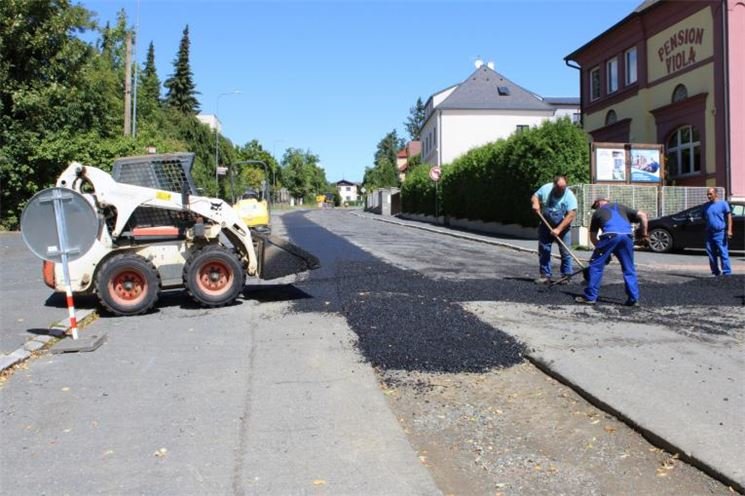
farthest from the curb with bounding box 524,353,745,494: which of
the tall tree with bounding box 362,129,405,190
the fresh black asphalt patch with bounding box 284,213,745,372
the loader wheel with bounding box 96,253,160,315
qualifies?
the tall tree with bounding box 362,129,405,190

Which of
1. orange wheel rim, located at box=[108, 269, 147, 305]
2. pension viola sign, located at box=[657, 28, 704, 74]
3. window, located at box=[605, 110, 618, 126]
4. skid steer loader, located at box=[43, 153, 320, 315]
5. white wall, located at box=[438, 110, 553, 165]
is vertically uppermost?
white wall, located at box=[438, 110, 553, 165]

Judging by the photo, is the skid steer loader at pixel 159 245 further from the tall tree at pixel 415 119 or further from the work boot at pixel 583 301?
the tall tree at pixel 415 119

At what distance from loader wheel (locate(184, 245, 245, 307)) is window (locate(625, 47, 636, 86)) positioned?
24.4 meters

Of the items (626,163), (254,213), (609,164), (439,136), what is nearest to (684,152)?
(626,163)

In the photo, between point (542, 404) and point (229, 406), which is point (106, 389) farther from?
point (542, 404)

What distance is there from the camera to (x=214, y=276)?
993 centimetres

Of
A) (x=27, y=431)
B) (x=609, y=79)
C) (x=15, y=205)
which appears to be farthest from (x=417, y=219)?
(x=27, y=431)

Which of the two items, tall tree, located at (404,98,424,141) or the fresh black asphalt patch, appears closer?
the fresh black asphalt patch

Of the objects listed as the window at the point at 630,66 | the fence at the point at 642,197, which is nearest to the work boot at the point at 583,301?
the fence at the point at 642,197

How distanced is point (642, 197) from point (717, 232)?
9.07 metres

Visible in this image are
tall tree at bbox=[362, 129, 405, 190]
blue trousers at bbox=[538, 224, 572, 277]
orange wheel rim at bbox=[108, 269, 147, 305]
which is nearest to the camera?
orange wheel rim at bbox=[108, 269, 147, 305]

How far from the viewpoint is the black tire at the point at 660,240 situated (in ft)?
62.6

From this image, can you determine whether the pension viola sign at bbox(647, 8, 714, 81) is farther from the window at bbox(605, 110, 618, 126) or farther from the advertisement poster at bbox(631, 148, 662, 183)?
the advertisement poster at bbox(631, 148, 662, 183)

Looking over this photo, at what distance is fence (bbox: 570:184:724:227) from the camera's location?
69.8ft
